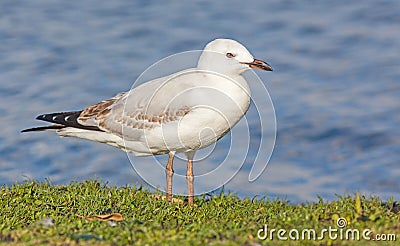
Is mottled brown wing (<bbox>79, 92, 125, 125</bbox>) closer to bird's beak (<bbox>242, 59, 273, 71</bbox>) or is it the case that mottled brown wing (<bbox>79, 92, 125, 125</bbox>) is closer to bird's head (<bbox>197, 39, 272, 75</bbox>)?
bird's head (<bbox>197, 39, 272, 75</bbox>)

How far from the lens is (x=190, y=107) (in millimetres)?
8500

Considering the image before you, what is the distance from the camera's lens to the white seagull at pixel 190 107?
8430mm

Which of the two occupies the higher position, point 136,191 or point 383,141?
point 383,141

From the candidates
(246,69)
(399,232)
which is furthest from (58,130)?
(399,232)

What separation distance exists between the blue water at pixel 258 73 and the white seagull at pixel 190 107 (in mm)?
1530

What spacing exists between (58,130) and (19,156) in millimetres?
3789

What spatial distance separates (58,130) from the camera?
31.8 ft

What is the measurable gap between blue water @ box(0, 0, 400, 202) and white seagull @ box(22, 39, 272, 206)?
1.53 m

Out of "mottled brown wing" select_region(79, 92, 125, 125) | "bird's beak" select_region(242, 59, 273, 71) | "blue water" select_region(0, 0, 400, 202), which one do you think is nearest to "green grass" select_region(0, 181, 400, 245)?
"mottled brown wing" select_region(79, 92, 125, 125)

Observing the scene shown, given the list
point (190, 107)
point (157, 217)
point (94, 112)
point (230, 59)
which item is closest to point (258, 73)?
point (94, 112)

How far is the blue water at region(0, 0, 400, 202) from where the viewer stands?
12.7 metres

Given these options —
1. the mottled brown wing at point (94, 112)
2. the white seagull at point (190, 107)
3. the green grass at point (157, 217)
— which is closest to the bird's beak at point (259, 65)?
the white seagull at point (190, 107)

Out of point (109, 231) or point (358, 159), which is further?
point (358, 159)

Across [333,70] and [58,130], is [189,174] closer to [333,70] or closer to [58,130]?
[58,130]
